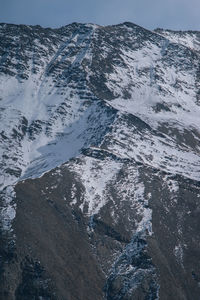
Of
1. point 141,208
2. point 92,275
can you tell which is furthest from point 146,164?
A: point 92,275

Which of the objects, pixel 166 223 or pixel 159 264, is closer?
pixel 159 264

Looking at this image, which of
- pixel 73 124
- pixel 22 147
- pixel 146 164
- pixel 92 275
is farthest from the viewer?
pixel 73 124

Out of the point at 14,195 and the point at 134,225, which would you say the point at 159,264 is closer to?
the point at 134,225

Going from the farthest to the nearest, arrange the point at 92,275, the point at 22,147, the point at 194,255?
the point at 22,147
the point at 194,255
the point at 92,275

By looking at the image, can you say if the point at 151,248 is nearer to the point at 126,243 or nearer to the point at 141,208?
the point at 126,243

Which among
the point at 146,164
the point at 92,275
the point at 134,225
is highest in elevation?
the point at 146,164

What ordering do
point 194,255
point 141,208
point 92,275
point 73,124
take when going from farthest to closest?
1. point 73,124
2. point 141,208
3. point 194,255
4. point 92,275

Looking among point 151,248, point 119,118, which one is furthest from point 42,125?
point 151,248

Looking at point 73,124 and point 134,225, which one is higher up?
point 73,124

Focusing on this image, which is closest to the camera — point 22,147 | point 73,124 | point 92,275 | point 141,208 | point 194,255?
point 92,275
